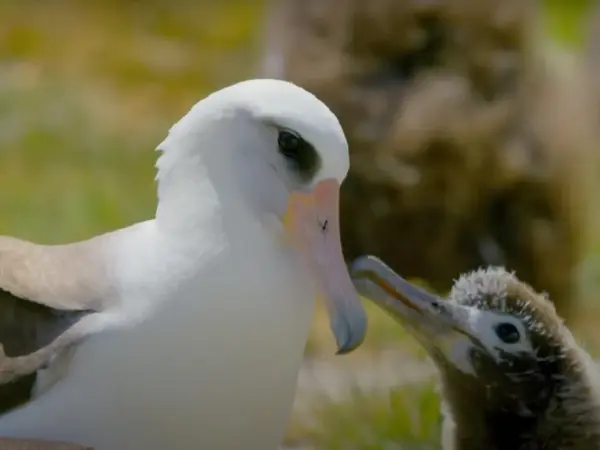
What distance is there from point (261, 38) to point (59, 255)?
898 mm

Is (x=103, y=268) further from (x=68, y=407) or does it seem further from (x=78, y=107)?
(x=78, y=107)

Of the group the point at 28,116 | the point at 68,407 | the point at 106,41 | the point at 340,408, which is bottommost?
the point at 68,407

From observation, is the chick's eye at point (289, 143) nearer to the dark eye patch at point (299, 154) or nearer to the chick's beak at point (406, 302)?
the dark eye patch at point (299, 154)

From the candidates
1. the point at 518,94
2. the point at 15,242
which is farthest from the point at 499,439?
the point at 518,94

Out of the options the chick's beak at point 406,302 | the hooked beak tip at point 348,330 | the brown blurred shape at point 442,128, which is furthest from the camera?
the brown blurred shape at point 442,128

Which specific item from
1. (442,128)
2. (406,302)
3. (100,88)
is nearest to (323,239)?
(406,302)

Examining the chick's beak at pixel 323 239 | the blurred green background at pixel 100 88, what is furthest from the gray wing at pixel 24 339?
the blurred green background at pixel 100 88

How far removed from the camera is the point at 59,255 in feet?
2.41

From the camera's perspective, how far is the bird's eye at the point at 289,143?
66 centimetres

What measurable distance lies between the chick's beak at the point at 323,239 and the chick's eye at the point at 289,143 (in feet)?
0.08

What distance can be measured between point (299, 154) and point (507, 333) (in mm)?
259

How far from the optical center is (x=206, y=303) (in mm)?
663

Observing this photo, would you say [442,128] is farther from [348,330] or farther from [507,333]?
[348,330]

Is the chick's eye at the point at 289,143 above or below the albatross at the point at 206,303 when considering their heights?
above
